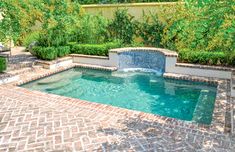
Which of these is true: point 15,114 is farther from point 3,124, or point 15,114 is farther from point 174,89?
point 174,89

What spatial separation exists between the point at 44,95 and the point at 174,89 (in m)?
5.19

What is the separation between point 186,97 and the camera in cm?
953

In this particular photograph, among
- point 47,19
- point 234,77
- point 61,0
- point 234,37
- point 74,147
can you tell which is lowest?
point 74,147

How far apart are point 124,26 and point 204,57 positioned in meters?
5.93

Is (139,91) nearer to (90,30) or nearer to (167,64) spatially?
(167,64)

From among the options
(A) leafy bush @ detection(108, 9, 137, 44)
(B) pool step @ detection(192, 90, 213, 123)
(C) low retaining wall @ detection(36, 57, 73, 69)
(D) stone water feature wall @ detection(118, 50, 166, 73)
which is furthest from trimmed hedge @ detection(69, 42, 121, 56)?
(B) pool step @ detection(192, 90, 213, 123)

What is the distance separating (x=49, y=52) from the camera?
12953 millimetres

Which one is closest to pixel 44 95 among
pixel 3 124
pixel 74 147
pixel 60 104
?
pixel 60 104

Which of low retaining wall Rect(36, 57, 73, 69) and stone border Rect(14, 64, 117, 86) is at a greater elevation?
low retaining wall Rect(36, 57, 73, 69)

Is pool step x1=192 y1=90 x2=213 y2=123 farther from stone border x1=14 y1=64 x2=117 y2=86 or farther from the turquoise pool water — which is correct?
stone border x1=14 y1=64 x2=117 y2=86

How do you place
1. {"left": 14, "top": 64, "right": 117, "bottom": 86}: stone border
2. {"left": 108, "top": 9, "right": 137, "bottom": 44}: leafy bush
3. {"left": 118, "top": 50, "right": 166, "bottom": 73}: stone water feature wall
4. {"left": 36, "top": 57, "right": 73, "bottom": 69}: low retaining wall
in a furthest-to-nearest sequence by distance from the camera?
{"left": 108, "top": 9, "right": 137, "bottom": 44}: leafy bush → {"left": 118, "top": 50, "right": 166, "bottom": 73}: stone water feature wall → {"left": 36, "top": 57, "right": 73, "bottom": 69}: low retaining wall → {"left": 14, "top": 64, "right": 117, "bottom": 86}: stone border

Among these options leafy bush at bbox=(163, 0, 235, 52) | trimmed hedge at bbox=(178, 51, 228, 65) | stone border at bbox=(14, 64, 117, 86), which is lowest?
stone border at bbox=(14, 64, 117, 86)

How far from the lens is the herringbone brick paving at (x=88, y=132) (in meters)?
5.39

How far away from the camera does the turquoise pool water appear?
27.6 feet
